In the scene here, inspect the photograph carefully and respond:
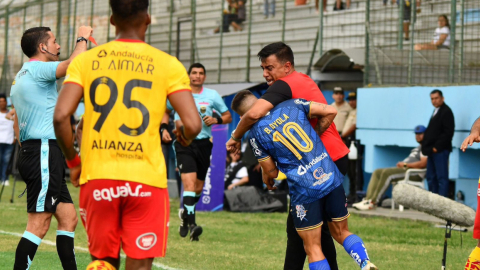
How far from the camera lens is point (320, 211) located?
586cm

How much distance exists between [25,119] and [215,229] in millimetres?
5629

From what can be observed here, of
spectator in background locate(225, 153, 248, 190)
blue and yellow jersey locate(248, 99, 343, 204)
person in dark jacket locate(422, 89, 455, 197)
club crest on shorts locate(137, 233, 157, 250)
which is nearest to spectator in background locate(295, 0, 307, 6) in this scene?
spectator in background locate(225, 153, 248, 190)

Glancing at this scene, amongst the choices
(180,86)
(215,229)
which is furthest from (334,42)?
(180,86)

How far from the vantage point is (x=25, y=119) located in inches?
239

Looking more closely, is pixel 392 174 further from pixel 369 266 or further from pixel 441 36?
pixel 369 266

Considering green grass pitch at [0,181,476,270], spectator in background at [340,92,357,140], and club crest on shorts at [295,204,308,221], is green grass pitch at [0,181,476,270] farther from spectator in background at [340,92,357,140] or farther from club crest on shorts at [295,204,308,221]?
spectator in background at [340,92,357,140]

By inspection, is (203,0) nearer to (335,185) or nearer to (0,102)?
(0,102)

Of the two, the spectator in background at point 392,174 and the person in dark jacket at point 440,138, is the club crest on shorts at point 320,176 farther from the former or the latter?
the spectator in background at point 392,174

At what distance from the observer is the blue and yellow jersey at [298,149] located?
5.73 meters

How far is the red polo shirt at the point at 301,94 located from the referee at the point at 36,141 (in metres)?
1.72

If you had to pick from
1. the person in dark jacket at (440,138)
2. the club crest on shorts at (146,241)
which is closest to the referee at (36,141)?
the club crest on shorts at (146,241)

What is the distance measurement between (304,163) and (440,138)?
334 inches

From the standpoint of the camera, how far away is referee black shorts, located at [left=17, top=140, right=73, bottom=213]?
6.09 m

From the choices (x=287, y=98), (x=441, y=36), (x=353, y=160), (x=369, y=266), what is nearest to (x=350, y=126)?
(x=353, y=160)
